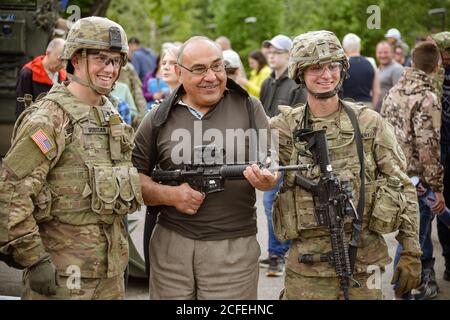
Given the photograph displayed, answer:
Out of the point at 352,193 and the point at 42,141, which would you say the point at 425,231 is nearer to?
the point at 352,193

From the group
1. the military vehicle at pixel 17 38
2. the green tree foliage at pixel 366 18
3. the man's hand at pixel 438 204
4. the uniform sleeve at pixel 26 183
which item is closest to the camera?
the uniform sleeve at pixel 26 183

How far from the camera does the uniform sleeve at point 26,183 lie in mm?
3680

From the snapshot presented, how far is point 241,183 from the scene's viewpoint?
167 inches

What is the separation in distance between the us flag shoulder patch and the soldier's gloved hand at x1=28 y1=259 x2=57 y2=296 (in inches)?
20.7

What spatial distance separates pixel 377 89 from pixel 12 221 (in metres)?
7.63

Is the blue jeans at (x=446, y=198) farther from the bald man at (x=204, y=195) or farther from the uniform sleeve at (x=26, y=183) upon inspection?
the uniform sleeve at (x=26, y=183)

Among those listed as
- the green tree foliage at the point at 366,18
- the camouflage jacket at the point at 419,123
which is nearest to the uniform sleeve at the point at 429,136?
the camouflage jacket at the point at 419,123

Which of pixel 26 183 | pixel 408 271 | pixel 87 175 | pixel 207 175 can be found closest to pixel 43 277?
pixel 26 183

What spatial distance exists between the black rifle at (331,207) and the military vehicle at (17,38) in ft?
20.6

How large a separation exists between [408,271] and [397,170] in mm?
554

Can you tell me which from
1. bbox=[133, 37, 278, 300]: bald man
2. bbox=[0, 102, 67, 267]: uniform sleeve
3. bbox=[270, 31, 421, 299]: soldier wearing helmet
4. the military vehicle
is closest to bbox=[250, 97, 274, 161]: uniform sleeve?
bbox=[133, 37, 278, 300]: bald man

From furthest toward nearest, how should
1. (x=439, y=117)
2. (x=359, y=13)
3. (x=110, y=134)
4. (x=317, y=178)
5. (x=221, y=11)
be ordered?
(x=221, y=11)
(x=359, y=13)
(x=439, y=117)
(x=317, y=178)
(x=110, y=134)

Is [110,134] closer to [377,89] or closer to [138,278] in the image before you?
[138,278]
